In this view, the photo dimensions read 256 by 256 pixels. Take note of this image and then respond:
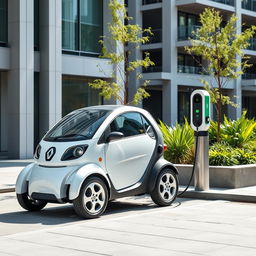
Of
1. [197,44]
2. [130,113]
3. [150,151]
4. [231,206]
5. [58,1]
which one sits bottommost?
[231,206]

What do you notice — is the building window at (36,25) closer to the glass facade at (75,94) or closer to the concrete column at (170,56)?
the glass facade at (75,94)

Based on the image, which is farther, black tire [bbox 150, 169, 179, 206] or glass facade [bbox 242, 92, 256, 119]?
glass facade [bbox 242, 92, 256, 119]

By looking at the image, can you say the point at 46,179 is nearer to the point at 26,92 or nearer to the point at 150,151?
the point at 150,151

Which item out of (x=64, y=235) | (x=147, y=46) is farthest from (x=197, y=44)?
(x=147, y=46)

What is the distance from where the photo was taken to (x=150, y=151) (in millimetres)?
10711

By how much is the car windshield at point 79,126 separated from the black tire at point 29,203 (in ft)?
3.53

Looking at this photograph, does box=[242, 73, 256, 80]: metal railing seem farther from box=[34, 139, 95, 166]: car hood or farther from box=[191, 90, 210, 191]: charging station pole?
box=[34, 139, 95, 166]: car hood

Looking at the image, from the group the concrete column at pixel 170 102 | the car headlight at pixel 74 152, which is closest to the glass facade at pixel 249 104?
the concrete column at pixel 170 102

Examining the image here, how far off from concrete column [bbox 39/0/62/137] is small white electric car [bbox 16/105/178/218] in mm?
15524

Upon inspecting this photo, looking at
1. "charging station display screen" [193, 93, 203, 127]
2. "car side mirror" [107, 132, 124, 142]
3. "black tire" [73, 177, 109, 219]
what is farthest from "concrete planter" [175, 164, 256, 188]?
"black tire" [73, 177, 109, 219]

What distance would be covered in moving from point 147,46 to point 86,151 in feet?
117

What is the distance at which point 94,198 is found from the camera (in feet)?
31.4

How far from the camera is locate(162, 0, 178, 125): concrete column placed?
140 feet

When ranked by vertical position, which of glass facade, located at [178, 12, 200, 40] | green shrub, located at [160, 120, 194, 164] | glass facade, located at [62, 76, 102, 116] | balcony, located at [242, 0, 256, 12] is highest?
balcony, located at [242, 0, 256, 12]
